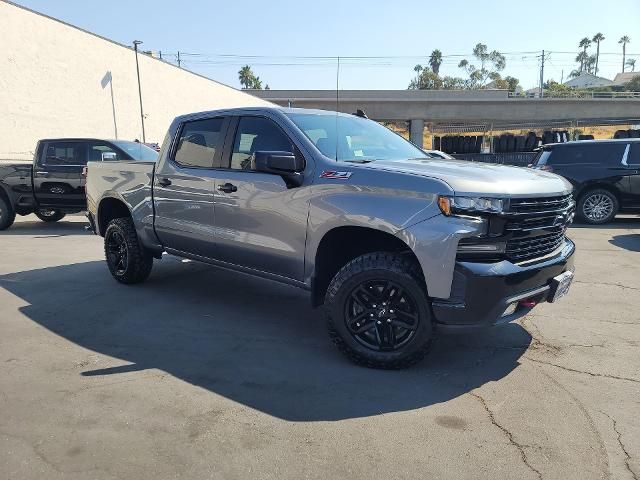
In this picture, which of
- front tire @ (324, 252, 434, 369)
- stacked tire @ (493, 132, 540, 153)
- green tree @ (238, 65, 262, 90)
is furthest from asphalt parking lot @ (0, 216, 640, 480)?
green tree @ (238, 65, 262, 90)

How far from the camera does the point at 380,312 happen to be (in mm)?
3814

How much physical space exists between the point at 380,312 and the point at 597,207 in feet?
30.6

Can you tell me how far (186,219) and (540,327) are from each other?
3.57 m

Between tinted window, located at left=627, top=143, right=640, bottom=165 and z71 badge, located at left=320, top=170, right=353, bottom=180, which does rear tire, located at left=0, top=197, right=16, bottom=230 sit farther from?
tinted window, located at left=627, top=143, right=640, bottom=165

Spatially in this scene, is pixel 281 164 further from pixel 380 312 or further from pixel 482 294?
pixel 482 294

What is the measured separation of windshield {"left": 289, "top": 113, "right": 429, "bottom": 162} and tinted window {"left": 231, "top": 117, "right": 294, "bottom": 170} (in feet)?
0.64

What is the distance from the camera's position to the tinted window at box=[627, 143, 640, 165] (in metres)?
10.8

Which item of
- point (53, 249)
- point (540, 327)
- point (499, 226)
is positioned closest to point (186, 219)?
point (499, 226)

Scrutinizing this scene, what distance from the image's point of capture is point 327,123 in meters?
4.76

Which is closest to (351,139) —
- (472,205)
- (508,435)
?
(472,205)

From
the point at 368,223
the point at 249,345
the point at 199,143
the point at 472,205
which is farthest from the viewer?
the point at 199,143

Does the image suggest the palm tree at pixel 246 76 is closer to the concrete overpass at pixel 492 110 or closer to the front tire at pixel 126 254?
the concrete overpass at pixel 492 110

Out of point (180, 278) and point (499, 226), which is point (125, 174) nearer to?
point (180, 278)

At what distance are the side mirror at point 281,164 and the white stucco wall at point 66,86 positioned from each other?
13673 millimetres
